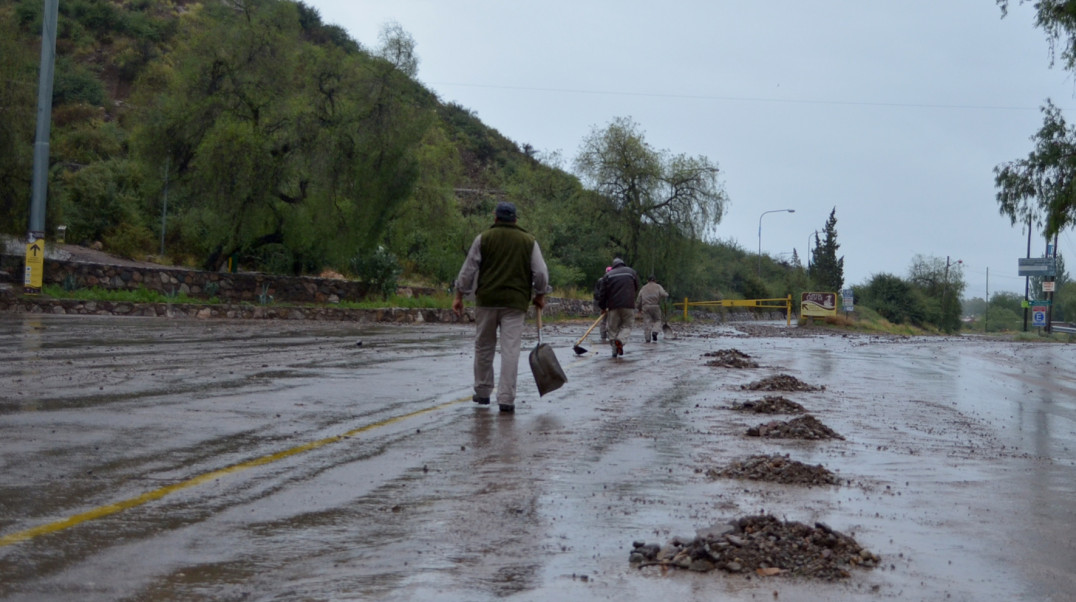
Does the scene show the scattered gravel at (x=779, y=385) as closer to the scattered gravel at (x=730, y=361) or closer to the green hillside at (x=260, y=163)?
the scattered gravel at (x=730, y=361)

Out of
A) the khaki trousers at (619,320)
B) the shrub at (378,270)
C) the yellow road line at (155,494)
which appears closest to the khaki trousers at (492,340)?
the yellow road line at (155,494)

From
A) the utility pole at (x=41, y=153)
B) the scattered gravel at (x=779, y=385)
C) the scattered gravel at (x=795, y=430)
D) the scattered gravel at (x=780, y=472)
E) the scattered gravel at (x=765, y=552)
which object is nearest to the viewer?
Answer: the scattered gravel at (x=765, y=552)

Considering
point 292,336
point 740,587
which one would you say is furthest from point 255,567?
point 292,336

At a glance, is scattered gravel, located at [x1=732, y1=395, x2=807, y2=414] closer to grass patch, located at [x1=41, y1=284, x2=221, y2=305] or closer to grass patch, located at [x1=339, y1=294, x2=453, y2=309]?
grass patch, located at [x1=41, y1=284, x2=221, y2=305]

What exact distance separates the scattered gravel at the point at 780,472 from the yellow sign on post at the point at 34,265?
22669 mm

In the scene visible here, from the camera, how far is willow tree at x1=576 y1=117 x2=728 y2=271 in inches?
2282

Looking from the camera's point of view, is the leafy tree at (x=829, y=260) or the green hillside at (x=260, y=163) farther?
the leafy tree at (x=829, y=260)

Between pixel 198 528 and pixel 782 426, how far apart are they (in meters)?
5.56

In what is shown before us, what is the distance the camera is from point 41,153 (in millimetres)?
24672

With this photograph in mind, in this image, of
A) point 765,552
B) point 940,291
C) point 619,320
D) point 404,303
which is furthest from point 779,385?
point 940,291

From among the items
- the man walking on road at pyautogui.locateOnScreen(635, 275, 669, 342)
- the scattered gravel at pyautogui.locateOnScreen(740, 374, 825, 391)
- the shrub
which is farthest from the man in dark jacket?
the shrub

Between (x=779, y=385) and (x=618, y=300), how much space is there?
7.89 metres

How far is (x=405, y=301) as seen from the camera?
35250 millimetres

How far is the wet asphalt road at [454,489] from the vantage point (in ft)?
13.8
